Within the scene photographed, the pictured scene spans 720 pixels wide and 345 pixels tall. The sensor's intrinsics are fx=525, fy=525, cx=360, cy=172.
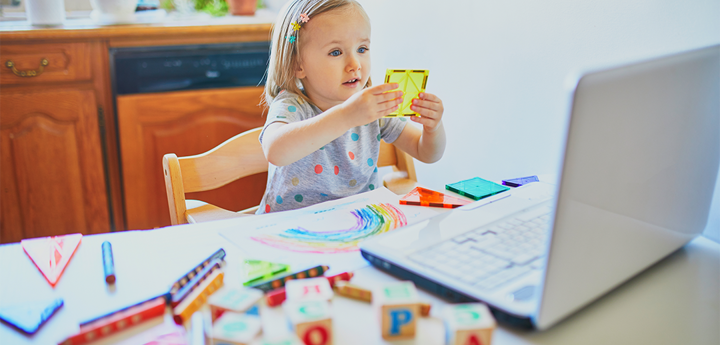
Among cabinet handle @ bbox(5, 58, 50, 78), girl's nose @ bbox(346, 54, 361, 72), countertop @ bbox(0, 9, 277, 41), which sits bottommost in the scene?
cabinet handle @ bbox(5, 58, 50, 78)

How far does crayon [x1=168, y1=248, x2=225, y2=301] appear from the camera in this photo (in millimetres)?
521

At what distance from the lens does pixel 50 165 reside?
1729mm

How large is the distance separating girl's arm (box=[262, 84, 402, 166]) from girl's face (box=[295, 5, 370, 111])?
0.16 meters

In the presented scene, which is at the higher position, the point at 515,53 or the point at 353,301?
the point at 515,53

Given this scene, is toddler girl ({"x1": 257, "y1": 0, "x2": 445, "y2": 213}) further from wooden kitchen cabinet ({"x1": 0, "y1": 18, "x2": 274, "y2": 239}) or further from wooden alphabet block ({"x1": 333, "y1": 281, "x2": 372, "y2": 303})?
wooden kitchen cabinet ({"x1": 0, "y1": 18, "x2": 274, "y2": 239})

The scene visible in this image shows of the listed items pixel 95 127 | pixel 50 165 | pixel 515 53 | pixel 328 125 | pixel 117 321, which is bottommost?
pixel 50 165

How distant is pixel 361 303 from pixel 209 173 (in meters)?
0.59

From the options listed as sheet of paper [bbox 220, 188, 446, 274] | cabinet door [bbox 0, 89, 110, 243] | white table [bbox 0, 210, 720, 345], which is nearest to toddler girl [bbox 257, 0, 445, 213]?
sheet of paper [bbox 220, 188, 446, 274]

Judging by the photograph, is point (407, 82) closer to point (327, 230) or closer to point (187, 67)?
point (327, 230)

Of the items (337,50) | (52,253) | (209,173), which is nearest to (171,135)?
(209,173)

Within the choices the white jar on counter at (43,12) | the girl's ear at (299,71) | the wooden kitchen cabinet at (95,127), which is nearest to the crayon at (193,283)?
the girl's ear at (299,71)

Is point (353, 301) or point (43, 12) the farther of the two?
point (43, 12)

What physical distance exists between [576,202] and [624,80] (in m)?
0.11

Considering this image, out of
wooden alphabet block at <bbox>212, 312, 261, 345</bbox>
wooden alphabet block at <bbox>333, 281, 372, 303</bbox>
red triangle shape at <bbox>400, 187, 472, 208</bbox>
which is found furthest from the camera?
red triangle shape at <bbox>400, 187, 472, 208</bbox>
